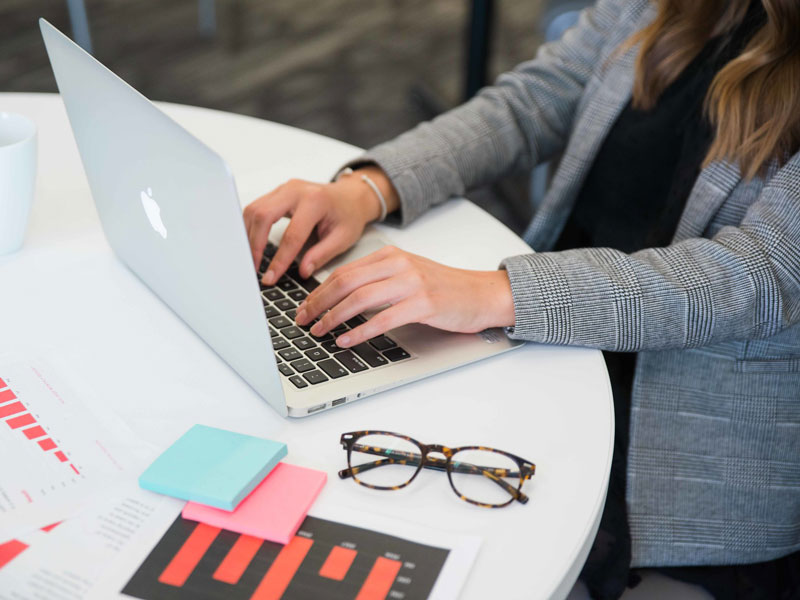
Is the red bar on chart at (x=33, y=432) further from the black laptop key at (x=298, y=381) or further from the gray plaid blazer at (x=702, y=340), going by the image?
the gray plaid blazer at (x=702, y=340)

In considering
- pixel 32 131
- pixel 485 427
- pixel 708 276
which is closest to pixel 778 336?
pixel 708 276

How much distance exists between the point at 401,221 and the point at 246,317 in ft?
1.36

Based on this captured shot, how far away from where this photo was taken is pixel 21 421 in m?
0.72

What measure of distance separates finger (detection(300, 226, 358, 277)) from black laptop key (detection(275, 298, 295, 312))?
54mm

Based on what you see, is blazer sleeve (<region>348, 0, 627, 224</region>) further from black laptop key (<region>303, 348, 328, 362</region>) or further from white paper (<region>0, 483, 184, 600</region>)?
white paper (<region>0, 483, 184, 600</region>)

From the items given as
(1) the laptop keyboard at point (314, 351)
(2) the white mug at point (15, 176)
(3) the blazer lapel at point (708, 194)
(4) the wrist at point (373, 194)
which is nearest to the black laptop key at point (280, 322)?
(1) the laptop keyboard at point (314, 351)

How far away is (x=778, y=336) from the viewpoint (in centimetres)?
95

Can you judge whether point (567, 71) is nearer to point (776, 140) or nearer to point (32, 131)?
point (776, 140)

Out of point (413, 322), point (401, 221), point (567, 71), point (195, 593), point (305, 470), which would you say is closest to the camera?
point (195, 593)

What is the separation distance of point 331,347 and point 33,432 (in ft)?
0.90

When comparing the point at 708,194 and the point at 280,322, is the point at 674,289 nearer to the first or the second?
the point at 708,194

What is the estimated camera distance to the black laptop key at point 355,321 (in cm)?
84

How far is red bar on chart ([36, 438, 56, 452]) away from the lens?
2.28ft

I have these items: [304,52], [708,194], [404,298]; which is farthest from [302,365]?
[304,52]
